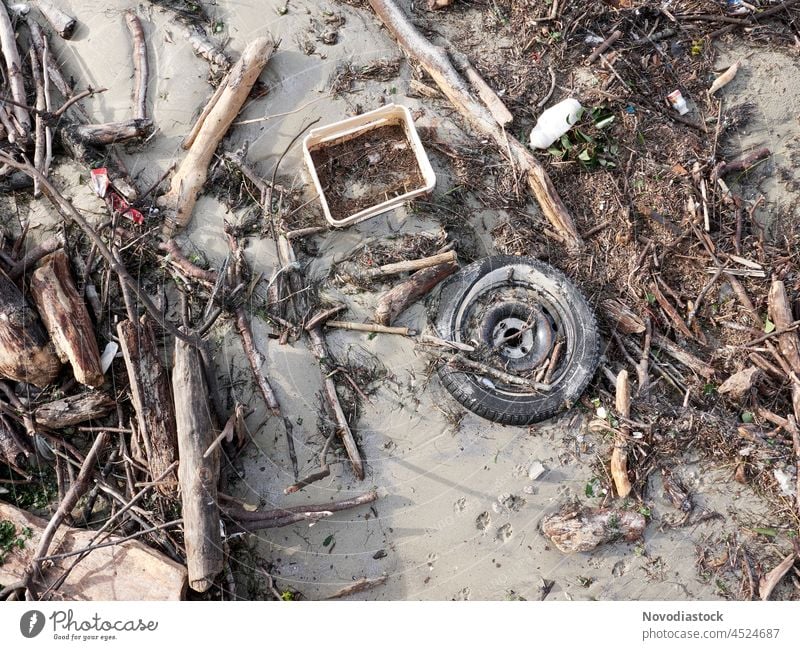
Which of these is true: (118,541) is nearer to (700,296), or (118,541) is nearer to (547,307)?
(547,307)

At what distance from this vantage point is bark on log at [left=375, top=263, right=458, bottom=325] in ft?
17.4

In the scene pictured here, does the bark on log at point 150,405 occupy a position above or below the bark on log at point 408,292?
above

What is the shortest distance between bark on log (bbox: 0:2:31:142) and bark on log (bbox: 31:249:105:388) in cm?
143

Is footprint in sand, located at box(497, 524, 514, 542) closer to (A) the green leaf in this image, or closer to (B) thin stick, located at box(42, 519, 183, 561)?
(B) thin stick, located at box(42, 519, 183, 561)

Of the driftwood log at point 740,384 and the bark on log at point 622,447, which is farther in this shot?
the driftwood log at point 740,384

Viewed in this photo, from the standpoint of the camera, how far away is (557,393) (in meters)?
5.22

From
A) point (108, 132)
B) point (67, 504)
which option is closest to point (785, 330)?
point (67, 504)

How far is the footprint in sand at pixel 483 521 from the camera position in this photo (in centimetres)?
520

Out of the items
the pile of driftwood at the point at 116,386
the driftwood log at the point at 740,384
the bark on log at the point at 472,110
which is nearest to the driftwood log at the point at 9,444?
the pile of driftwood at the point at 116,386

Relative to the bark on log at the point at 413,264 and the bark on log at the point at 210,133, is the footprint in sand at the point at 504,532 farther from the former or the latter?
the bark on log at the point at 210,133

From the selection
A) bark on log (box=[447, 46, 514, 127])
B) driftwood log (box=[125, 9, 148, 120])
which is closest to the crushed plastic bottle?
bark on log (box=[447, 46, 514, 127])

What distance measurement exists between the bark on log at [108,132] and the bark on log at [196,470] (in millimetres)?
2072
